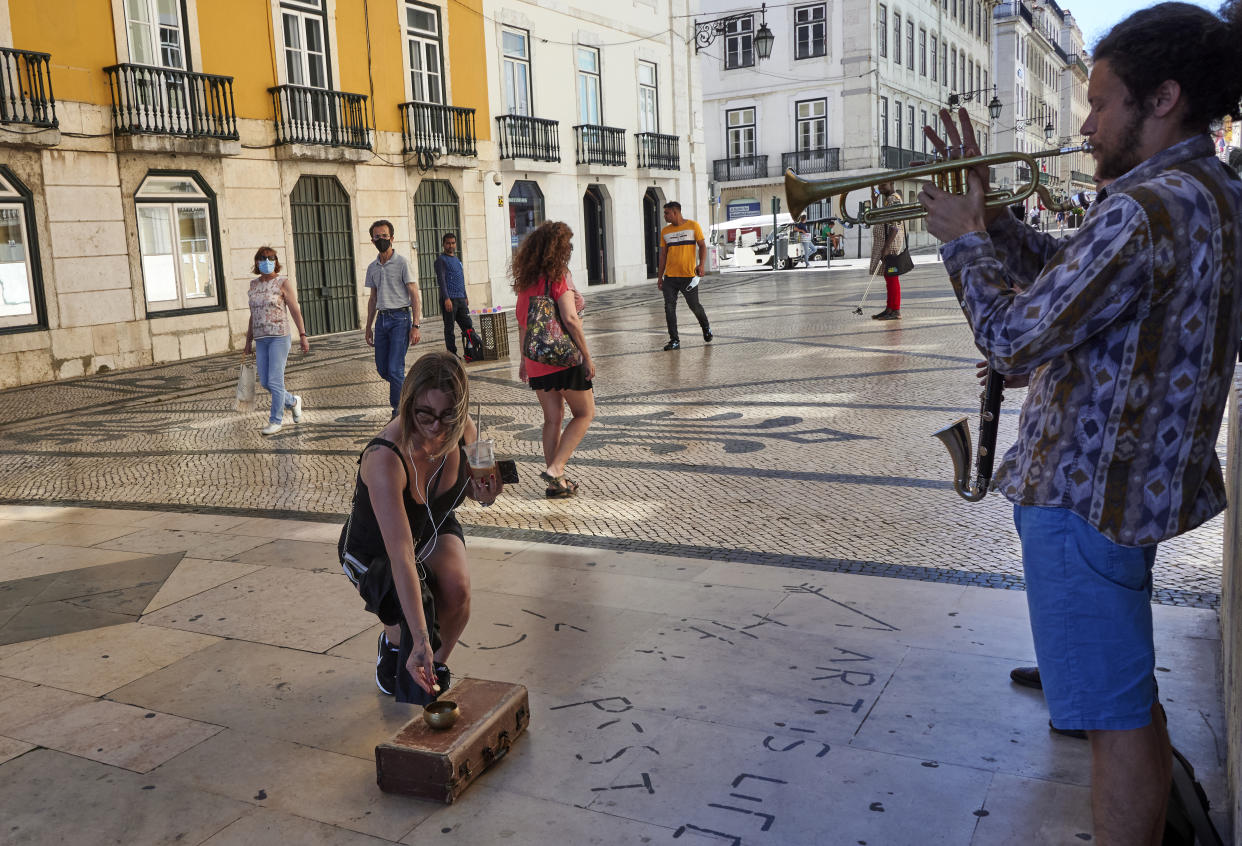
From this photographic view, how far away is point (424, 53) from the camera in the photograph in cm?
1984

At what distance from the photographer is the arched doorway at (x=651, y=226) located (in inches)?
1115

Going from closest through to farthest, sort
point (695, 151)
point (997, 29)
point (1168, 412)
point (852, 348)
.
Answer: point (1168, 412) → point (852, 348) → point (695, 151) → point (997, 29)

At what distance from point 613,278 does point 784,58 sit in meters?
17.4

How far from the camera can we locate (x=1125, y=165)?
A: 1.96 meters

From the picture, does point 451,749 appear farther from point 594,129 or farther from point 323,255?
point 594,129

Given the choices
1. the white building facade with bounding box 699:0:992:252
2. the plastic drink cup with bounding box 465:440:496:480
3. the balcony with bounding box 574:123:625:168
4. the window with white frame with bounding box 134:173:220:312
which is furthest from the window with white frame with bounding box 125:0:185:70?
the white building facade with bounding box 699:0:992:252

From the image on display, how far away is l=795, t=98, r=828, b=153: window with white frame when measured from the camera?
39.1m

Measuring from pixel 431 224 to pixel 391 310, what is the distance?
12.1m

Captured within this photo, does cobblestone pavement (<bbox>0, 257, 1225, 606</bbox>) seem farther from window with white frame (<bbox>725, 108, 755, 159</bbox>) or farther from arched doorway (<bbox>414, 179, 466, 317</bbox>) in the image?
window with white frame (<bbox>725, 108, 755, 159</bbox>)

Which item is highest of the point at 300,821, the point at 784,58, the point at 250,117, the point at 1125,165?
the point at 784,58

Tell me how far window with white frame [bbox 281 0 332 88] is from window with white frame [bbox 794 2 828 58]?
25.5 meters

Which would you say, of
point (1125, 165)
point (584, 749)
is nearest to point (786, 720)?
point (584, 749)

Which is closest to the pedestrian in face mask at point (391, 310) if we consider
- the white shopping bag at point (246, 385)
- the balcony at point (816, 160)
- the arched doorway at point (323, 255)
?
the white shopping bag at point (246, 385)

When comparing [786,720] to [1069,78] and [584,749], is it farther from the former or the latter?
[1069,78]
